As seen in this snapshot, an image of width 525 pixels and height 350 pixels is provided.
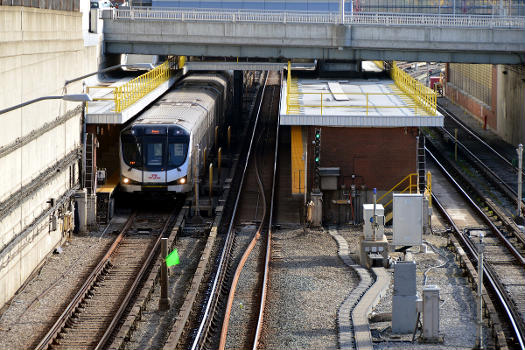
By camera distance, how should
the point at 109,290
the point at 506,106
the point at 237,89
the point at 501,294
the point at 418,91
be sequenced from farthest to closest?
the point at 237,89, the point at 506,106, the point at 418,91, the point at 109,290, the point at 501,294

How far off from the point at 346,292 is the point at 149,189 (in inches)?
386

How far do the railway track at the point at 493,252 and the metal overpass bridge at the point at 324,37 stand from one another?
5.13 metres

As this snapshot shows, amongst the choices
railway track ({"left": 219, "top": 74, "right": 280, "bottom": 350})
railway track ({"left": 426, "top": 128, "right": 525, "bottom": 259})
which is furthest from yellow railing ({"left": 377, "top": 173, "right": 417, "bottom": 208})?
railway track ({"left": 219, "top": 74, "right": 280, "bottom": 350})

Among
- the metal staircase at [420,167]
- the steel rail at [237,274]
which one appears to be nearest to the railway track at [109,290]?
the steel rail at [237,274]

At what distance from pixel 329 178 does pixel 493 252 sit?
17.4ft

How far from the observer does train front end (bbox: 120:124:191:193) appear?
28812mm

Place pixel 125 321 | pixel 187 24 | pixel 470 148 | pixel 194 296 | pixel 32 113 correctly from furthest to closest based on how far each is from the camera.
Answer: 1. pixel 470 148
2. pixel 187 24
3. pixel 32 113
4. pixel 194 296
5. pixel 125 321

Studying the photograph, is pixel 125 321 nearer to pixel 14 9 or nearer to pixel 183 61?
pixel 14 9

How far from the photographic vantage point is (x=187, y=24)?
126 feet

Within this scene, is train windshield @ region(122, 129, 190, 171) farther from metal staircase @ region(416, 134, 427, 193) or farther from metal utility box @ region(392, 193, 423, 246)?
metal utility box @ region(392, 193, 423, 246)

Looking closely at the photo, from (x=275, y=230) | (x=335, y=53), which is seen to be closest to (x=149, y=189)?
(x=275, y=230)

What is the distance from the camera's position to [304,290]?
21000mm

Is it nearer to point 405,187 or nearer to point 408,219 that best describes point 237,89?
point 405,187

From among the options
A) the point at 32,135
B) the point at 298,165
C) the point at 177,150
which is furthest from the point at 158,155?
the point at 32,135
